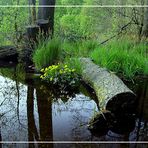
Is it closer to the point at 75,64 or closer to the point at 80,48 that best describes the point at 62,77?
the point at 75,64

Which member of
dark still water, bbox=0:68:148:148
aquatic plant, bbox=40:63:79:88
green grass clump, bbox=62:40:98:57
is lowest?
dark still water, bbox=0:68:148:148

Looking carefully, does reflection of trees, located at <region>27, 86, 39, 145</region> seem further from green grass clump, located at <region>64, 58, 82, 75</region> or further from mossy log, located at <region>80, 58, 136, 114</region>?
green grass clump, located at <region>64, 58, 82, 75</region>

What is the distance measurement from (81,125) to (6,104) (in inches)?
41.8

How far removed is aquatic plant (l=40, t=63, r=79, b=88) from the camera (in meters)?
4.09

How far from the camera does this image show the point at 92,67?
430 cm

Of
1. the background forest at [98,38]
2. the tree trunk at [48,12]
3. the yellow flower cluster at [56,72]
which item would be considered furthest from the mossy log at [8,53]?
the yellow flower cluster at [56,72]

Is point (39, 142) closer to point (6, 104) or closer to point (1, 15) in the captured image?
point (6, 104)

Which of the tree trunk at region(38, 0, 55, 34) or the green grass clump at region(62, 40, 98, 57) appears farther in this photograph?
the tree trunk at region(38, 0, 55, 34)

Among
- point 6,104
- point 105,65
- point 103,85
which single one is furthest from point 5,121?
point 105,65

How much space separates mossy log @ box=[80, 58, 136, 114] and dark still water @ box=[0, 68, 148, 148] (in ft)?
0.48

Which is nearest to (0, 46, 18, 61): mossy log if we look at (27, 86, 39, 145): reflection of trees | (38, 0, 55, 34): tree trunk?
(38, 0, 55, 34): tree trunk

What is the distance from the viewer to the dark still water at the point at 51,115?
8.23 ft

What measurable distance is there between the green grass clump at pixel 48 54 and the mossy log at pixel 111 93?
1.18 meters

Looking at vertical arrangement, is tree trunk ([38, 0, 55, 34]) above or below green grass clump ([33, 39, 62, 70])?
above
